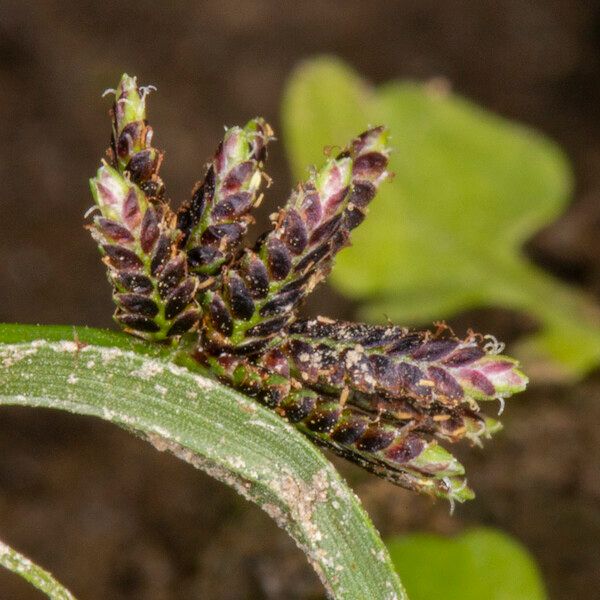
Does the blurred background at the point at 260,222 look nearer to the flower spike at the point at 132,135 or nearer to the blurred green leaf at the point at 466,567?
the blurred green leaf at the point at 466,567

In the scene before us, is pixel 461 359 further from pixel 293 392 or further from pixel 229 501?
Result: pixel 229 501

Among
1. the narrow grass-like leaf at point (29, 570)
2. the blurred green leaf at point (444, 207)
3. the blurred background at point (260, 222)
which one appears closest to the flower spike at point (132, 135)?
the narrow grass-like leaf at point (29, 570)

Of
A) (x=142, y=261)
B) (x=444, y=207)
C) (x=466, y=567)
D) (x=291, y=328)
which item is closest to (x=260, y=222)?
(x=444, y=207)

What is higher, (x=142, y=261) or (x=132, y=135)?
(x=132, y=135)

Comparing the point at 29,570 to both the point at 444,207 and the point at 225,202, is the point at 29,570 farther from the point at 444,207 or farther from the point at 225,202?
the point at 444,207

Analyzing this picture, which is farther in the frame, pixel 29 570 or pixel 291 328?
pixel 291 328

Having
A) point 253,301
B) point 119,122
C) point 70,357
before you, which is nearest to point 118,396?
point 70,357

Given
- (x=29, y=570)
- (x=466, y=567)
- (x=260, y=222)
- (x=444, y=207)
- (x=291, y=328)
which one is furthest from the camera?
(x=260, y=222)

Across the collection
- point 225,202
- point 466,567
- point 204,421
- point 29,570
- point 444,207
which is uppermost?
point 444,207
